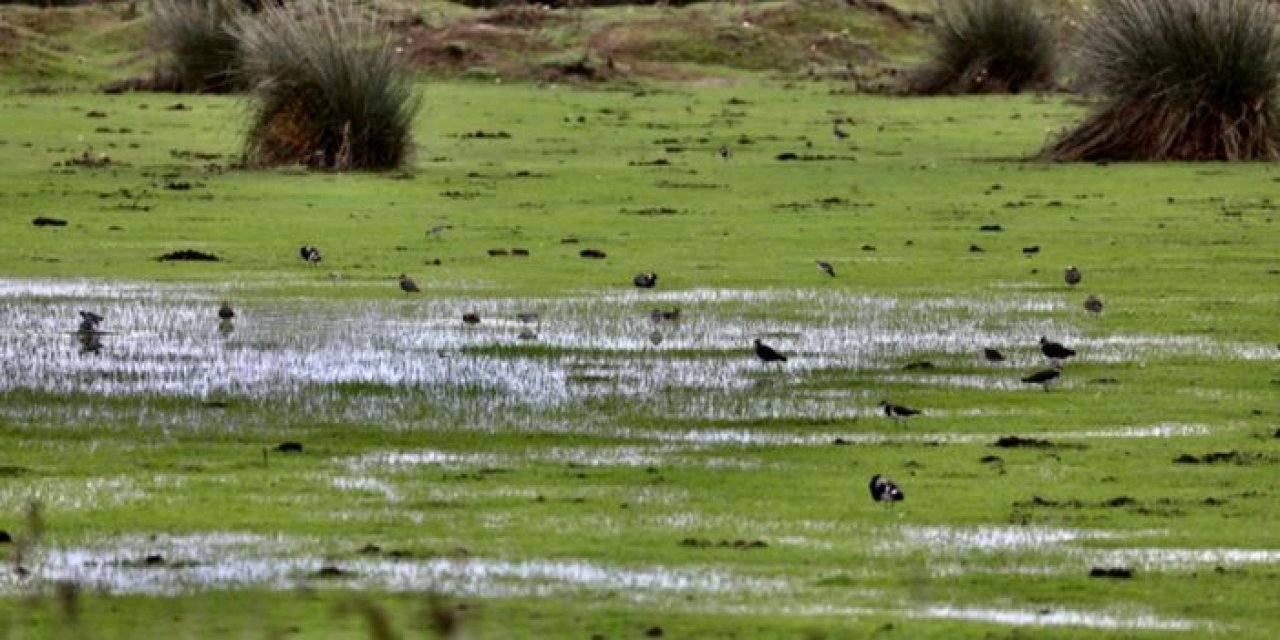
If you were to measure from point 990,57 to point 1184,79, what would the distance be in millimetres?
13499

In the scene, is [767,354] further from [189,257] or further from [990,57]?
[990,57]

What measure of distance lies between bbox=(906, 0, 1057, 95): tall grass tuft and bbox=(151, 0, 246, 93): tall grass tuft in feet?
33.1

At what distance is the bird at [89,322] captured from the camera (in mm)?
16562

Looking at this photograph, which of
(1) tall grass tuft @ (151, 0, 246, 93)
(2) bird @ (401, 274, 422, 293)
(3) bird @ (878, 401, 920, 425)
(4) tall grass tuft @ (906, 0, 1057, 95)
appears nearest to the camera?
(3) bird @ (878, 401, 920, 425)

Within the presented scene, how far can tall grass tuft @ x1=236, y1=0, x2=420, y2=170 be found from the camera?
27109 mm

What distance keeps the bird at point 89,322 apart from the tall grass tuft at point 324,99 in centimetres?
1038

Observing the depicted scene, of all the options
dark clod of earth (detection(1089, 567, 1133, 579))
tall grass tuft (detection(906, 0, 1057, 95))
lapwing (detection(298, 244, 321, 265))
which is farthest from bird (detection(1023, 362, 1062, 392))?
tall grass tuft (detection(906, 0, 1057, 95))

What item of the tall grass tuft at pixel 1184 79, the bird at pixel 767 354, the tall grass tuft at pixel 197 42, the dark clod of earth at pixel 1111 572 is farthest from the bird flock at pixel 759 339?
the tall grass tuft at pixel 197 42

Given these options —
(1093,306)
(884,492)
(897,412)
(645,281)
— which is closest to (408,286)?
(645,281)

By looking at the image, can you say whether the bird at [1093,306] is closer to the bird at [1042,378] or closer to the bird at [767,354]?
the bird at [767,354]

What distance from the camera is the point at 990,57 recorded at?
4259 centimetres

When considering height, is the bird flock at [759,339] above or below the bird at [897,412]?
below

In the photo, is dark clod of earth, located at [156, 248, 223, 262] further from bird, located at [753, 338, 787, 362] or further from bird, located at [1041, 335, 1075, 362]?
bird, located at [1041, 335, 1075, 362]

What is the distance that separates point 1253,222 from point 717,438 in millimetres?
11482
